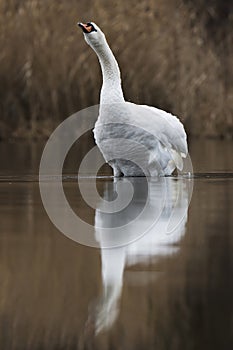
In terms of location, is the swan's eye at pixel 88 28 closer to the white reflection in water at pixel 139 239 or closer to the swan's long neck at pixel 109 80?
the swan's long neck at pixel 109 80

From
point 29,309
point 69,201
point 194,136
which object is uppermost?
point 194,136

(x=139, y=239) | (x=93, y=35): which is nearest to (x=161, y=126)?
(x=93, y=35)

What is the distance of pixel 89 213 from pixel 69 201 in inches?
30.9

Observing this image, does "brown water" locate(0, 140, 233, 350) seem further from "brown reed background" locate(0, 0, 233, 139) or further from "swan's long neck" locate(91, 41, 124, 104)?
"brown reed background" locate(0, 0, 233, 139)

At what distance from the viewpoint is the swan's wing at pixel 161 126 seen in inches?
357

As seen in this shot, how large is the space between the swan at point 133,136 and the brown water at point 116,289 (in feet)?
9.30

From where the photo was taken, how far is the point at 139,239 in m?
5.04

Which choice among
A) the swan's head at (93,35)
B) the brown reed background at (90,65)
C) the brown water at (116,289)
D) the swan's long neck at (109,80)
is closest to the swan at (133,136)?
the swan's long neck at (109,80)

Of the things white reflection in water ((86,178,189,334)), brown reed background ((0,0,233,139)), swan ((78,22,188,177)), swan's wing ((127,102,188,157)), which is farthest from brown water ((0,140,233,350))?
brown reed background ((0,0,233,139))

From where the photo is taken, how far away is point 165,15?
732 inches

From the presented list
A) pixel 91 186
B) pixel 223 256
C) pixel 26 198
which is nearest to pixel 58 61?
pixel 91 186

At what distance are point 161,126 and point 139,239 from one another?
14.1 feet

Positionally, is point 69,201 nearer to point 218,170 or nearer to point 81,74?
point 218,170

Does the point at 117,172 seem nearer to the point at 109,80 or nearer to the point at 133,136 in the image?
the point at 133,136
